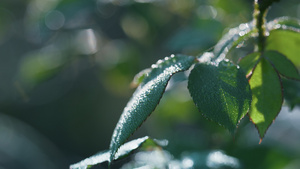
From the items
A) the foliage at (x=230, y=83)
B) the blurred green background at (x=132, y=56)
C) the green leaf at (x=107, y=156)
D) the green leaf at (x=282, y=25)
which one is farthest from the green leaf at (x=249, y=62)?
the blurred green background at (x=132, y=56)

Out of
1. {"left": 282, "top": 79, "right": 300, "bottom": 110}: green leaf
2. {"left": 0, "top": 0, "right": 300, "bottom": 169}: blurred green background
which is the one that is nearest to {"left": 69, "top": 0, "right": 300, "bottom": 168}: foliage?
{"left": 282, "top": 79, "right": 300, "bottom": 110}: green leaf

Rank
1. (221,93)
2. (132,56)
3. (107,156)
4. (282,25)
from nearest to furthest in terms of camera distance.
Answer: (221,93) → (107,156) → (282,25) → (132,56)

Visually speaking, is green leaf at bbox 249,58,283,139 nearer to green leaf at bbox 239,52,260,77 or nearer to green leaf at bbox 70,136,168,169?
green leaf at bbox 239,52,260,77

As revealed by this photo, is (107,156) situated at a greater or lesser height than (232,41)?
lesser

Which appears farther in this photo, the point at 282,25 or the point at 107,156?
the point at 282,25

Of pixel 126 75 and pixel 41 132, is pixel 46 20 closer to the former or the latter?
pixel 126 75

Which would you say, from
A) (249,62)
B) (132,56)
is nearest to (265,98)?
(249,62)

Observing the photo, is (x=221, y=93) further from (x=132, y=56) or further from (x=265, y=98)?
(x=132, y=56)

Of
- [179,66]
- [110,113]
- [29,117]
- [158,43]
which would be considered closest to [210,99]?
[179,66]
